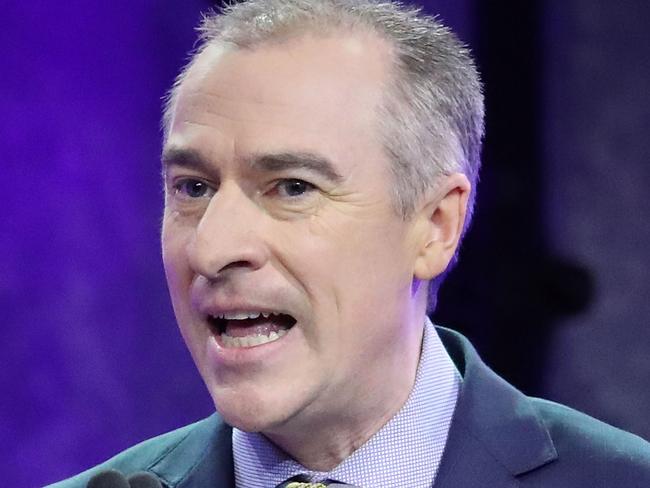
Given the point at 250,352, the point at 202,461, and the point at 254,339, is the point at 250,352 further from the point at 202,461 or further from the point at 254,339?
the point at 202,461

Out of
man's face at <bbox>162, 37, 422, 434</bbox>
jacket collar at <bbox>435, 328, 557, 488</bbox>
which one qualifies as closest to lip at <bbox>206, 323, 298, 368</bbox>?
man's face at <bbox>162, 37, 422, 434</bbox>

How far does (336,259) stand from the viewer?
221cm

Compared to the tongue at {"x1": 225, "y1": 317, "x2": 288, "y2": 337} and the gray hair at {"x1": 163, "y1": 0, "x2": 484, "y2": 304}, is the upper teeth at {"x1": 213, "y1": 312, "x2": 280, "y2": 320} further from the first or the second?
the gray hair at {"x1": 163, "y1": 0, "x2": 484, "y2": 304}

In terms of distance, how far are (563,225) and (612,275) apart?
14 centimetres

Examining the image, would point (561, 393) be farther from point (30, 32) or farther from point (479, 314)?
point (30, 32)

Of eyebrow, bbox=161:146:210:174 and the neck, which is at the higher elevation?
eyebrow, bbox=161:146:210:174

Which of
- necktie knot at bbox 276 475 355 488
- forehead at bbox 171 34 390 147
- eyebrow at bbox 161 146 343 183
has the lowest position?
necktie knot at bbox 276 475 355 488

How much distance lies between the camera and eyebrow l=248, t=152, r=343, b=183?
220cm

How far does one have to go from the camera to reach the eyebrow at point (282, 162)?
2.20 m

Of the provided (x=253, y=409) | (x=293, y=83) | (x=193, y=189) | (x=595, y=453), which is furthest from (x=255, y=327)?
(x=595, y=453)

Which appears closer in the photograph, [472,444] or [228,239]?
[228,239]

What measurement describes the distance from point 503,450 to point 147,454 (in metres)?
0.61

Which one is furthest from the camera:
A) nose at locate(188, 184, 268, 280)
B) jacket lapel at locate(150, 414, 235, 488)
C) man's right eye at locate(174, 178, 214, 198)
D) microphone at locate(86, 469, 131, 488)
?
jacket lapel at locate(150, 414, 235, 488)

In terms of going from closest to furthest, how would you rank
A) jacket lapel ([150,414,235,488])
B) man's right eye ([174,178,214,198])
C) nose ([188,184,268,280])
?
nose ([188,184,268,280]), man's right eye ([174,178,214,198]), jacket lapel ([150,414,235,488])
